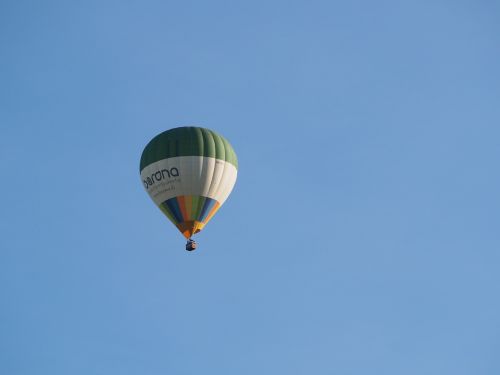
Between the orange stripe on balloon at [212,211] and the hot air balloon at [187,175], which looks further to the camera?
the orange stripe on balloon at [212,211]

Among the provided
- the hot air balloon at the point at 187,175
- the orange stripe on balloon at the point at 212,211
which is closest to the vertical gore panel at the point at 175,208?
the hot air balloon at the point at 187,175

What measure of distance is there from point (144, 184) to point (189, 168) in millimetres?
2402

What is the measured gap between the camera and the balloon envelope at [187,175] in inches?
1943

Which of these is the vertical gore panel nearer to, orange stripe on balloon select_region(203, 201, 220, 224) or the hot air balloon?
the hot air balloon

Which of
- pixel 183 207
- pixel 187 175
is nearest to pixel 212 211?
pixel 183 207

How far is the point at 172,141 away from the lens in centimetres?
4972

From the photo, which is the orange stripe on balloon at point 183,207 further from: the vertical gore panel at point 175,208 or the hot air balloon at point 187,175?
the vertical gore panel at point 175,208

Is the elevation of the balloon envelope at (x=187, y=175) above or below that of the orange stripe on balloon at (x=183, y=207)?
→ above

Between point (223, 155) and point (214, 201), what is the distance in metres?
1.98

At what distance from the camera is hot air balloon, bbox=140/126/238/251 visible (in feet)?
162

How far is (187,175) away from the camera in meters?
49.3

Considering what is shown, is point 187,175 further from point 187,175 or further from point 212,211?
point 212,211

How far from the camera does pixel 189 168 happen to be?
49281 millimetres

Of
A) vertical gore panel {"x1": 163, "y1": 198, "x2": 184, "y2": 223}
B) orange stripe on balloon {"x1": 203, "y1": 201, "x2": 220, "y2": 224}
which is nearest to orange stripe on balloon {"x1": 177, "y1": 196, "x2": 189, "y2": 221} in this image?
vertical gore panel {"x1": 163, "y1": 198, "x2": 184, "y2": 223}
